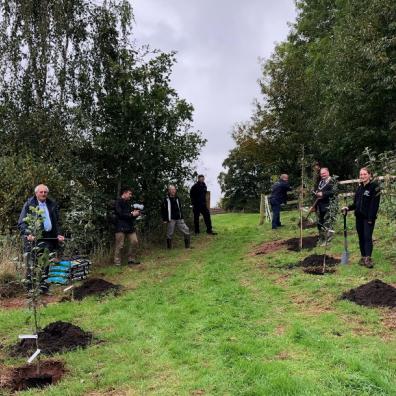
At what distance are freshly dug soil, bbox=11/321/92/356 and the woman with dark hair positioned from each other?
16.1 ft

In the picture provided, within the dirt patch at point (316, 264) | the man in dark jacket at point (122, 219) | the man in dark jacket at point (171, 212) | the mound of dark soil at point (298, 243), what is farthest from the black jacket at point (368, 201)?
the man in dark jacket at point (171, 212)

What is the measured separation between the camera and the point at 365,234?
8391mm

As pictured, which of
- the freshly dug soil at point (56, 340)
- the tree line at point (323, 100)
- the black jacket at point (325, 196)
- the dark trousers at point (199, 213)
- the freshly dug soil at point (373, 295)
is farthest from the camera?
the tree line at point (323, 100)

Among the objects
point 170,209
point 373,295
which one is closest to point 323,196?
point 373,295

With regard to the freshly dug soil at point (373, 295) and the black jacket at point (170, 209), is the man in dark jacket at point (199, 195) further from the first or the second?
the freshly dug soil at point (373, 295)

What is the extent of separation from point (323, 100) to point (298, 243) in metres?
12.2

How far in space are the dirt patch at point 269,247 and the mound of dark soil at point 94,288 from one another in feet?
12.6

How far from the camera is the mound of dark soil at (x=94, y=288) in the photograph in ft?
26.9

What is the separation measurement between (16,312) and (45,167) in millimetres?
4376

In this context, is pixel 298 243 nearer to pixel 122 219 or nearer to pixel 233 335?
pixel 122 219

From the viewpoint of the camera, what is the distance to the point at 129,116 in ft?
41.7

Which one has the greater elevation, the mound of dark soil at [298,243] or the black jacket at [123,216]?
the black jacket at [123,216]

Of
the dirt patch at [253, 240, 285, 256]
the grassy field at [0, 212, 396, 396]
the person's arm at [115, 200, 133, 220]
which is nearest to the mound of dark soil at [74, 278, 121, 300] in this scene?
the grassy field at [0, 212, 396, 396]

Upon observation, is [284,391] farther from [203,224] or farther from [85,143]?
[203,224]
